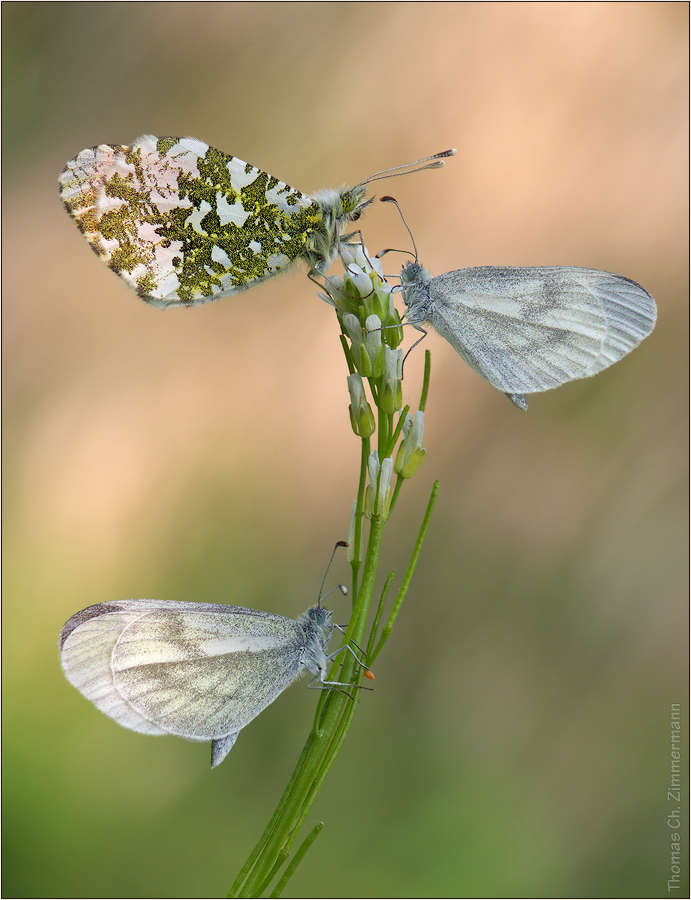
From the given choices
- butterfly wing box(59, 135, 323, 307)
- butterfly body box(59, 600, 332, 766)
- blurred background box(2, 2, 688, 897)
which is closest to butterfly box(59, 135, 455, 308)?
butterfly wing box(59, 135, 323, 307)

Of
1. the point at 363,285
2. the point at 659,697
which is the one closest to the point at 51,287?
the point at 363,285

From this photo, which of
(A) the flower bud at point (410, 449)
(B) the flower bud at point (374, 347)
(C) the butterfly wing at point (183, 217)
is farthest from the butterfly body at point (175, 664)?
(C) the butterfly wing at point (183, 217)

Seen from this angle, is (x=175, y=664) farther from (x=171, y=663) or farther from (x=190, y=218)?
(x=190, y=218)

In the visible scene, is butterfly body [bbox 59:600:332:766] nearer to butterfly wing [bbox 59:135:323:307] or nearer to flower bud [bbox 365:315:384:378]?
flower bud [bbox 365:315:384:378]

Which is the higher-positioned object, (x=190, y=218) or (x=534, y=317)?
(x=190, y=218)

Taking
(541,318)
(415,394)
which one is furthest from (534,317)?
(415,394)

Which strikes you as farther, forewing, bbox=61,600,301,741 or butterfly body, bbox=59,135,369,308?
butterfly body, bbox=59,135,369,308
